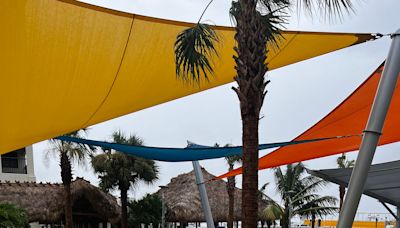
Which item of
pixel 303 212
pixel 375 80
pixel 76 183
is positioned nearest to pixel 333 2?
pixel 375 80

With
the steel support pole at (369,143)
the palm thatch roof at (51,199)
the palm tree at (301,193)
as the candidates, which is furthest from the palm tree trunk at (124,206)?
the steel support pole at (369,143)

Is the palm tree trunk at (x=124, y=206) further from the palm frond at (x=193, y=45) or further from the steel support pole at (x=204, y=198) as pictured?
the palm frond at (x=193, y=45)

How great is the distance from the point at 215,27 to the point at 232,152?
2.94 metres

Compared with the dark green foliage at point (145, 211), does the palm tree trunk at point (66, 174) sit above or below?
above

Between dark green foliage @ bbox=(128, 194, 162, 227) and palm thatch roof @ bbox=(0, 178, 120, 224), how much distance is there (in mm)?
1059

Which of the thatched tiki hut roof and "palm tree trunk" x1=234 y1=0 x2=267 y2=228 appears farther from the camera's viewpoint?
the thatched tiki hut roof

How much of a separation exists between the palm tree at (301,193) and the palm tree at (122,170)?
9074mm

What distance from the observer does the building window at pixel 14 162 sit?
81.0 ft

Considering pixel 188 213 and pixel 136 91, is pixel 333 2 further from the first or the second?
pixel 188 213

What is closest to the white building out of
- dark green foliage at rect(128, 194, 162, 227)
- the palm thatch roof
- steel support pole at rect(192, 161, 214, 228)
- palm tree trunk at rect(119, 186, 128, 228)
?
the palm thatch roof

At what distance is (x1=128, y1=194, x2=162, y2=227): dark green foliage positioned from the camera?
80.9 ft

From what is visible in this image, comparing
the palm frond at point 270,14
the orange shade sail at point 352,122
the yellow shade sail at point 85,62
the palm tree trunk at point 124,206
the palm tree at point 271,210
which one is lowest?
the palm tree at point 271,210

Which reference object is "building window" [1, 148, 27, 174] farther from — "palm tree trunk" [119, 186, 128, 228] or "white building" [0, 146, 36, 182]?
"palm tree trunk" [119, 186, 128, 228]

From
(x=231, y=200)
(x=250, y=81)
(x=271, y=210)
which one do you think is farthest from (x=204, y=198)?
(x=271, y=210)
